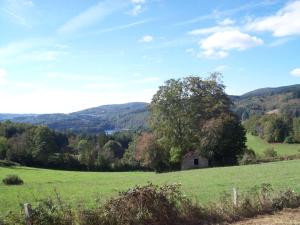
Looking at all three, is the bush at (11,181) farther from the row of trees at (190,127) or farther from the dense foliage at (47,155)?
the dense foliage at (47,155)

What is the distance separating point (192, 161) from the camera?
70188 mm

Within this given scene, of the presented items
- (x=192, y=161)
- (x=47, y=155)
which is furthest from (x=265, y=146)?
(x=47, y=155)

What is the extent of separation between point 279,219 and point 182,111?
56561mm

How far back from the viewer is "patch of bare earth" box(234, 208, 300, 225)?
14.1 m

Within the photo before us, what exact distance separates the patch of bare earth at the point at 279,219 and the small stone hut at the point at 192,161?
53.7 meters

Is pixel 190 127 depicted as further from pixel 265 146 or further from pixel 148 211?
pixel 148 211

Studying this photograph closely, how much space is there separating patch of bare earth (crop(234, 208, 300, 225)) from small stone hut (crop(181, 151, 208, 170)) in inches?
2116

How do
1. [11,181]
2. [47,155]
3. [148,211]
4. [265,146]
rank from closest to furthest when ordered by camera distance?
1. [148,211]
2. [11,181]
3. [47,155]
4. [265,146]

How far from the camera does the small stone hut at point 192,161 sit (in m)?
69.8

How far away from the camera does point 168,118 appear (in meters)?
71.4

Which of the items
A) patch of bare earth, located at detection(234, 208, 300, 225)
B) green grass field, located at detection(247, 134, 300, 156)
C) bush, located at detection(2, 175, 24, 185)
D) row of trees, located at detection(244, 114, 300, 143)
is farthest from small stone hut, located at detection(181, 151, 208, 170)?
row of trees, located at detection(244, 114, 300, 143)

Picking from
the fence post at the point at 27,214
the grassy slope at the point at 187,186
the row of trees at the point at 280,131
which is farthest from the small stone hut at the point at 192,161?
the fence post at the point at 27,214

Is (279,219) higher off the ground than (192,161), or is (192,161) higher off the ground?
(279,219)

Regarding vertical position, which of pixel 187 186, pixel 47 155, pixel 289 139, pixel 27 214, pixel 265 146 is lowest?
pixel 265 146
